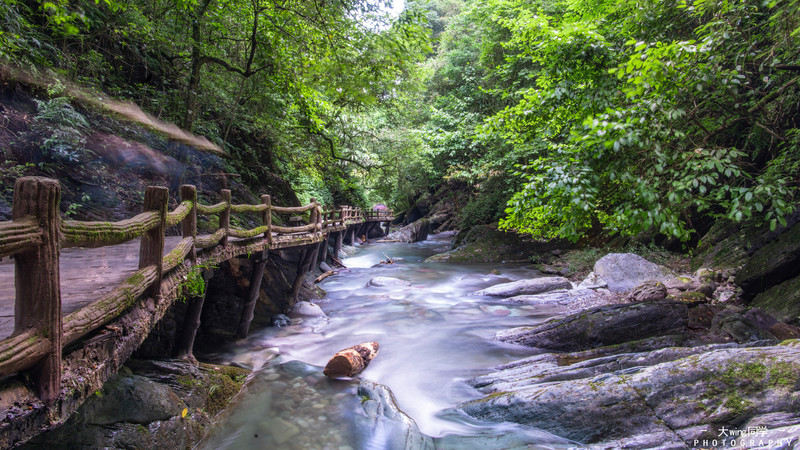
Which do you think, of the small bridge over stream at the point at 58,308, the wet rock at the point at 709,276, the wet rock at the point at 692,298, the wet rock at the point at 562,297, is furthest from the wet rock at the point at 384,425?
the wet rock at the point at 709,276

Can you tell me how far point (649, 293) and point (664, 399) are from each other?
4438 millimetres

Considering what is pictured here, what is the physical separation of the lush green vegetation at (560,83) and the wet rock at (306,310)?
4.55 meters

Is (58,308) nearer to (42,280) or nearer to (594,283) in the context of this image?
(42,280)

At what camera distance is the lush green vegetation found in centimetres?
423

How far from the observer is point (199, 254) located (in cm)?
473

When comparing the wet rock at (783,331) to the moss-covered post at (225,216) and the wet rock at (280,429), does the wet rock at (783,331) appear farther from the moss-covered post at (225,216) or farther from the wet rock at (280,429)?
the moss-covered post at (225,216)

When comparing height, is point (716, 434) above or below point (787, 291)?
below

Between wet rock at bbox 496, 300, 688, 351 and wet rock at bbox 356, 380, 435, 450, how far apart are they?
111 inches

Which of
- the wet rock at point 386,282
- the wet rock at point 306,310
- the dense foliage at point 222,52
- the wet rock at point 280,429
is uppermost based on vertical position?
the dense foliage at point 222,52

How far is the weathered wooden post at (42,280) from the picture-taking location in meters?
1.63

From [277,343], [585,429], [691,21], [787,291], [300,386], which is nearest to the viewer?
[585,429]

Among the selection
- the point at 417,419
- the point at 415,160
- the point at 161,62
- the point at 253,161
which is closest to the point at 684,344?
the point at 417,419

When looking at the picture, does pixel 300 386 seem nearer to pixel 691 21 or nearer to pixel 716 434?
pixel 716 434

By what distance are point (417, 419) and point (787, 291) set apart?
613cm
